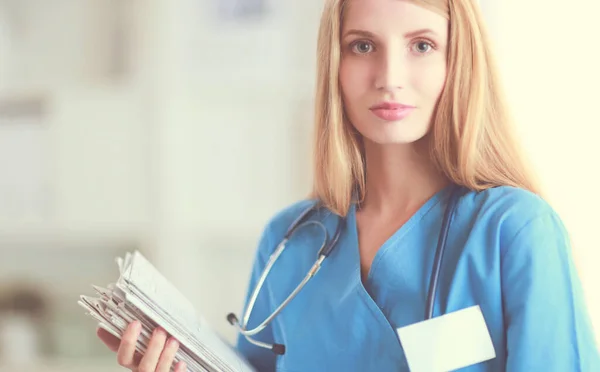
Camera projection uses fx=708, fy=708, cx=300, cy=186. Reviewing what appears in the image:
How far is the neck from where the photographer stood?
40.9 inches

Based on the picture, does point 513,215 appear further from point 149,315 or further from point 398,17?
point 149,315

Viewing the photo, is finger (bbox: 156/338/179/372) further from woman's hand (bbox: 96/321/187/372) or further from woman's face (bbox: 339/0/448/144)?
woman's face (bbox: 339/0/448/144)

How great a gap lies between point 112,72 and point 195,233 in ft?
1.88

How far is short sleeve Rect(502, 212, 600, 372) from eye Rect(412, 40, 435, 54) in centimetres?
27

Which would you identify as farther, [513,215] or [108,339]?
[108,339]

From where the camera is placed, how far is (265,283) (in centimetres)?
118

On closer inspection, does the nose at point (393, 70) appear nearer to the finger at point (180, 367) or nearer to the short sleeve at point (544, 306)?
the short sleeve at point (544, 306)

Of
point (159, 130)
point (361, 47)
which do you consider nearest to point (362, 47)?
point (361, 47)

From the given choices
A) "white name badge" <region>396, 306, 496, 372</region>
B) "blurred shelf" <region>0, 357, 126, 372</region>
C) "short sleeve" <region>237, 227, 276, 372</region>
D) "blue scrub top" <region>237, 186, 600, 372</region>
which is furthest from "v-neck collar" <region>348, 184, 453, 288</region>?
"blurred shelf" <region>0, 357, 126, 372</region>

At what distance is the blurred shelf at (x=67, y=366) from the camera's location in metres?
2.24

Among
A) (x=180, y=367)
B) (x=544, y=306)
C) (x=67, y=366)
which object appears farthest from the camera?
(x=67, y=366)

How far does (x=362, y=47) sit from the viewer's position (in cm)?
99

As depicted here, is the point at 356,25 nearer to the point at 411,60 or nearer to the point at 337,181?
the point at 411,60

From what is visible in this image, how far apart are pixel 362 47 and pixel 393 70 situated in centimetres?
8
